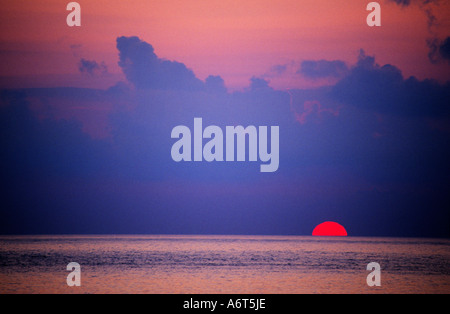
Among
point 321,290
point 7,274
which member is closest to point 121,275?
point 7,274

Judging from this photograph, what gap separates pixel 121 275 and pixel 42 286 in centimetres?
986

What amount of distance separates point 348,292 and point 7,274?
84.0ft

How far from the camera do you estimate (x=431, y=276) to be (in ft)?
154

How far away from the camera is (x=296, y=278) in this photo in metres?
43.9

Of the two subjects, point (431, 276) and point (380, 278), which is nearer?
point (380, 278)
